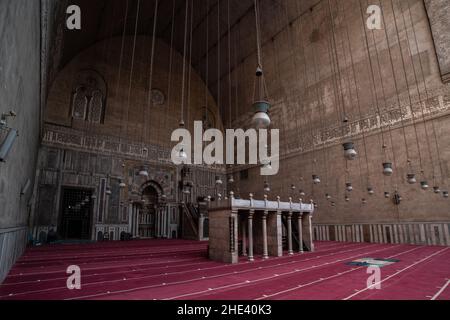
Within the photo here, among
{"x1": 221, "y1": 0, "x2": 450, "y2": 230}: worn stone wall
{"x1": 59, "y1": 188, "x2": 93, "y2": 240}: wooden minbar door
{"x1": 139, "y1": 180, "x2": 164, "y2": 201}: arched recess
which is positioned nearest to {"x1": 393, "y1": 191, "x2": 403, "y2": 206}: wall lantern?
{"x1": 221, "y1": 0, "x2": 450, "y2": 230}: worn stone wall

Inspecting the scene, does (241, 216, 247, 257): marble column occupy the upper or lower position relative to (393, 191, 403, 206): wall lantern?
lower

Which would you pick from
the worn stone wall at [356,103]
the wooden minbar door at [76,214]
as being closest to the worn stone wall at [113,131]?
the wooden minbar door at [76,214]

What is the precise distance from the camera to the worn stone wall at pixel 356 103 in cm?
952

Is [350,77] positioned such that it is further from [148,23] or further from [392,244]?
[148,23]

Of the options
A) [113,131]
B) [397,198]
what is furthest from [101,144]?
[397,198]

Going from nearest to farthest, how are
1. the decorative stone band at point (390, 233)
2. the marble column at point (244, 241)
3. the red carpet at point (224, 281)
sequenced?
the red carpet at point (224, 281) < the marble column at point (244, 241) < the decorative stone band at point (390, 233)

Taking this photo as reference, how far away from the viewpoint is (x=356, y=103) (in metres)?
11.5

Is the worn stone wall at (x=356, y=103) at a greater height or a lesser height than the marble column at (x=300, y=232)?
greater

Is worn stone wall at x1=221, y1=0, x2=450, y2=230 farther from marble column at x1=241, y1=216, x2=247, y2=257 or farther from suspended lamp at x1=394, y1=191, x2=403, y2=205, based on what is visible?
marble column at x1=241, y1=216, x2=247, y2=257

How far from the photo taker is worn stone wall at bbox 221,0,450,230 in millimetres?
9516

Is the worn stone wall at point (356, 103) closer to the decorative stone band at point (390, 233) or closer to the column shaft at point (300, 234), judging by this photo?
the decorative stone band at point (390, 233)

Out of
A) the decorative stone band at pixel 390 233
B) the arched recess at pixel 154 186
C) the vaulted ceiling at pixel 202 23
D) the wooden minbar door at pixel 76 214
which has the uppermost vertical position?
the vaulted ceiling at pixel 202 23

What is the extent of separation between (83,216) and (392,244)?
12.5 m

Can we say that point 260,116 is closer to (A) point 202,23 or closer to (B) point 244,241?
(B) point 244,241
